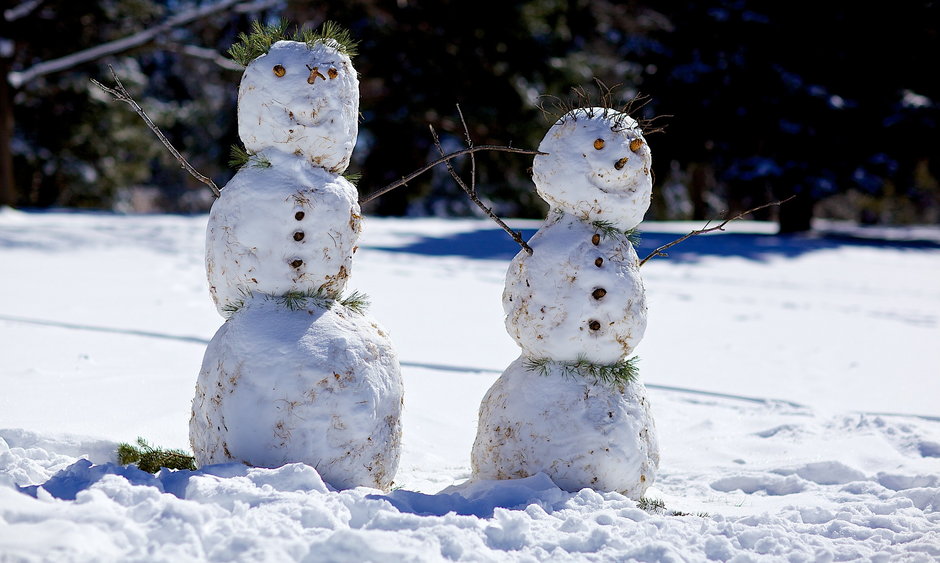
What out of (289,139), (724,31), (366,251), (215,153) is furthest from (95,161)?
(289,139)

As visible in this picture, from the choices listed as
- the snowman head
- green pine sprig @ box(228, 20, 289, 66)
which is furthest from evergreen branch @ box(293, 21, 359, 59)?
the snowman head

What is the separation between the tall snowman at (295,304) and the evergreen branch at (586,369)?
627 mm

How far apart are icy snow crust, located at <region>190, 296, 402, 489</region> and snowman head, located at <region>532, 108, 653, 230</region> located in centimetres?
107

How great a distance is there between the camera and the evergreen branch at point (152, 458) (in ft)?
13.0

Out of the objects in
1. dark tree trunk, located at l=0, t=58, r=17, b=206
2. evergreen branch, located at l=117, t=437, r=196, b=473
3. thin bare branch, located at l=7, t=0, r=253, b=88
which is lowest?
evergreen branch, located at l=117, t=437, r=196, b=473

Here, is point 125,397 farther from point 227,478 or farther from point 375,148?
point 375,148

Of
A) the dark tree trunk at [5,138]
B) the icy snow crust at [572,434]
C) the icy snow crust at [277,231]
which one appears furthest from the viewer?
the dark tree trunk at [5,138]

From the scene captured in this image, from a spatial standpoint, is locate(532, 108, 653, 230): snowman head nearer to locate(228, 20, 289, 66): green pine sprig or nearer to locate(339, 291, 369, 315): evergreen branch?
locate(339, 291, 369, 315): evergreen branch

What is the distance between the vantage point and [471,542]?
2.99 metres

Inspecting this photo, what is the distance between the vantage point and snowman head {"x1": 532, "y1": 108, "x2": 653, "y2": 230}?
12.5 ft

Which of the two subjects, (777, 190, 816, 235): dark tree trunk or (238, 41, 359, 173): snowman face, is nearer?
(238, 41, 359, 173): snowman face

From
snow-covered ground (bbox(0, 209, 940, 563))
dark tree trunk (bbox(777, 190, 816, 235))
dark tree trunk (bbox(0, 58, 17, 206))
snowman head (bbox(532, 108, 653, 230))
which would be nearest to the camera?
snow-covered ground (bbox(0, 209, 940, 563))

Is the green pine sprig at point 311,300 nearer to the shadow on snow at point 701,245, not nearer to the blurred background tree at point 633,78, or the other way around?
the shadow on snow at point 701,245

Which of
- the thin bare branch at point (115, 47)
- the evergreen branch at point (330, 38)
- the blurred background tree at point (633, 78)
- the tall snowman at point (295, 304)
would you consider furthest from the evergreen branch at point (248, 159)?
the thin bare branch at point (115, 47)
